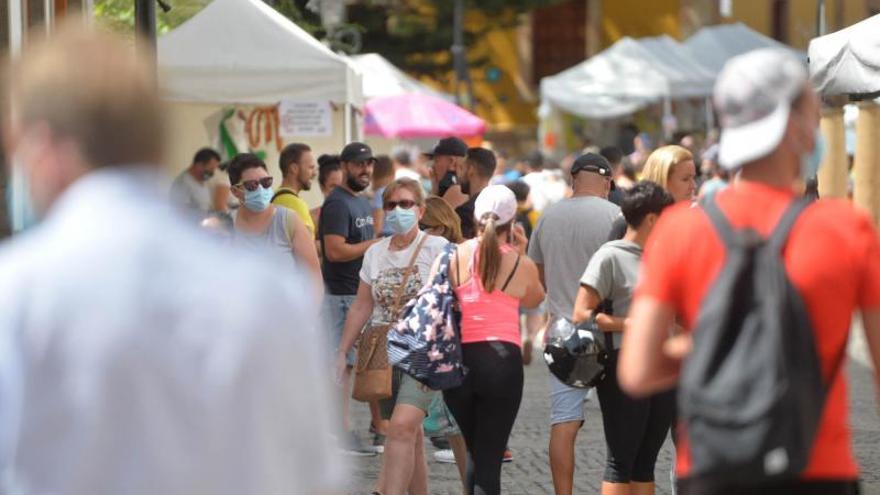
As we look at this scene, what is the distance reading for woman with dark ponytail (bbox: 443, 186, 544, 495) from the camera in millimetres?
7906

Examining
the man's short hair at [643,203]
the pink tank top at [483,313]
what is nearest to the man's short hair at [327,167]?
the pink tank top at [483,313]

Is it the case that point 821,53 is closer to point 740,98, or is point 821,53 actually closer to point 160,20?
point 740,98

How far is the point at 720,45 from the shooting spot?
123 ft

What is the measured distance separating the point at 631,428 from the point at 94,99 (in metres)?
5.23

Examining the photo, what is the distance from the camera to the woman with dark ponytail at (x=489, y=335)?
7.91 meters

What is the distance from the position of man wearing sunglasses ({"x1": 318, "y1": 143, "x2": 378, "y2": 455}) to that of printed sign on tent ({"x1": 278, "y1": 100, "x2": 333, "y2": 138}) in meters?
3.21

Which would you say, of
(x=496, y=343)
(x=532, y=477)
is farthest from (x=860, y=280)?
(x=532, y=477)

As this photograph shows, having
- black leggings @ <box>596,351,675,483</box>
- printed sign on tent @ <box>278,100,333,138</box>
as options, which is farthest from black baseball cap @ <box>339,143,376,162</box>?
black leggings @ <box>596,351,675,483</box>

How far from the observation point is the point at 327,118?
49.9 feet

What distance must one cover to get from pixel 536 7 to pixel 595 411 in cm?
3166

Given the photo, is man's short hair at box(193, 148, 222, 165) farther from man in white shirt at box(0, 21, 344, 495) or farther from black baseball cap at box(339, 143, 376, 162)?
man in white shirt at box(0, 21, 344, 495)

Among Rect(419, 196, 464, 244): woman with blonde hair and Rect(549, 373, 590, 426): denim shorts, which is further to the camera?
Rect(419, 196, 464, 244): woman with blonde hair

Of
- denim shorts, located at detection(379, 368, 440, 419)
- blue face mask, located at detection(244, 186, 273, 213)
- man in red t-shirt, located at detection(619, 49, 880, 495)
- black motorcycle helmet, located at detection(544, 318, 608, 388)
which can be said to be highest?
man in red t-shirt, located at detection(619, 49, 880, 495)

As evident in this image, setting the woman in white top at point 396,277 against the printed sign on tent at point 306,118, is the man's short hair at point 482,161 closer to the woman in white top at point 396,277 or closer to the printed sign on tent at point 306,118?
the woman in white top at point 396,277
